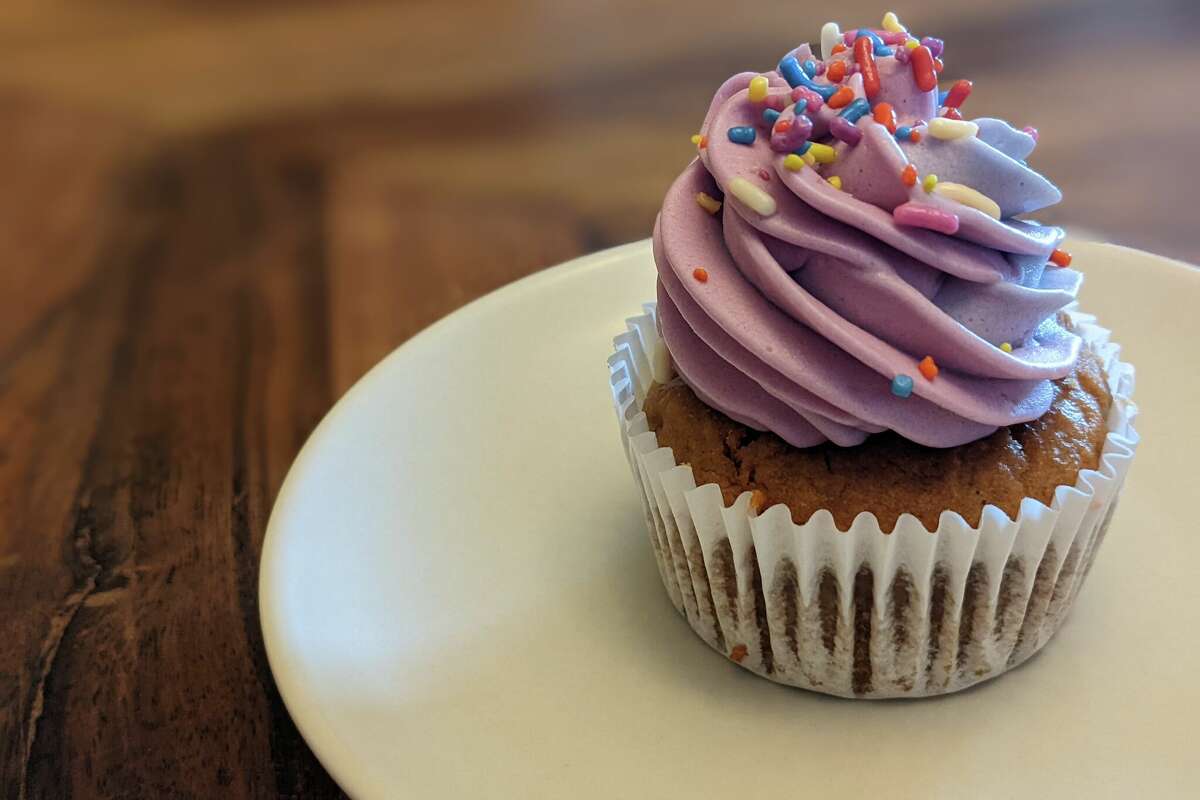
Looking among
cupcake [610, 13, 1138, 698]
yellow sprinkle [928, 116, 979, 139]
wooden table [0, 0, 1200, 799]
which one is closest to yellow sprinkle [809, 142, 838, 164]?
cupcake [610, 13, 1138, 698]

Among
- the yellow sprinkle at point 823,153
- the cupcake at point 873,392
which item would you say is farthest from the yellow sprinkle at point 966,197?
the yellow sprinkle at point 823,153

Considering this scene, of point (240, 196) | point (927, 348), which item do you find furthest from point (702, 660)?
point (240, 196)

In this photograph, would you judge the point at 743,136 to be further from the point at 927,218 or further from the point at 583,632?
the point at 583,632

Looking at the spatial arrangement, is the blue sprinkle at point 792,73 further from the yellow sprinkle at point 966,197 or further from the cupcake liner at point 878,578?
the cupcake liner at point 878,578

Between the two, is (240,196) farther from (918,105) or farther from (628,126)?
(918,105)

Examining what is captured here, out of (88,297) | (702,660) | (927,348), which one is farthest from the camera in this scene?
(88,297)

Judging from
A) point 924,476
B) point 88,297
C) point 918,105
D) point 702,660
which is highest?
point 918,105
